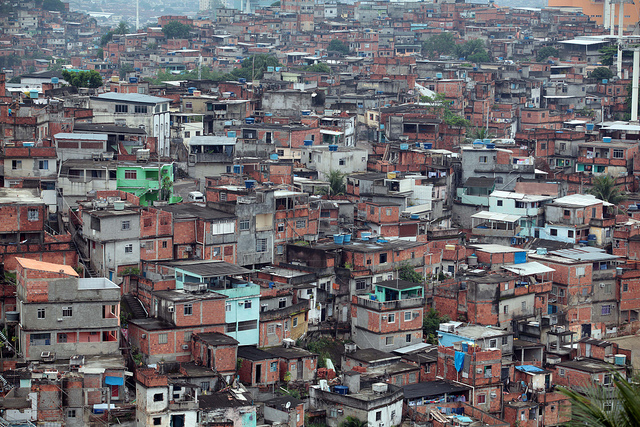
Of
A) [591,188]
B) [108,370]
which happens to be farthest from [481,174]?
[108,370]

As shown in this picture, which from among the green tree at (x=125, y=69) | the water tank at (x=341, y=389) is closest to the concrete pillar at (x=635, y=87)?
the green tree at (x=125, y=69)

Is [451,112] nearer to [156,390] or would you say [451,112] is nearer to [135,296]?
[135,296]

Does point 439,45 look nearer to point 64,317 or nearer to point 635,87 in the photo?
point 635,87

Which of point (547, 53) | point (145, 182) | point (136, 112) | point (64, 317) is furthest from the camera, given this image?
point (547, 53)

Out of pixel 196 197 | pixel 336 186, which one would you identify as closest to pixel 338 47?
pixel 336 186

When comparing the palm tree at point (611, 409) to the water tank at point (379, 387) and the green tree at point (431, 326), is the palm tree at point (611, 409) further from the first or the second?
the green tree at point (431, 326)

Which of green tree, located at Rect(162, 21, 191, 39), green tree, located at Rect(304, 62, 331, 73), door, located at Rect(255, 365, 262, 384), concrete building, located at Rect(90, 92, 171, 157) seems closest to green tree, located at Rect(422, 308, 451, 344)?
door, located at Rect(255, 365, 262, 384)

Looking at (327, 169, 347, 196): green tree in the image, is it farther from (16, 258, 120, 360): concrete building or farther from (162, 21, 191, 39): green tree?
(162, 21, 191, 39): green tree
